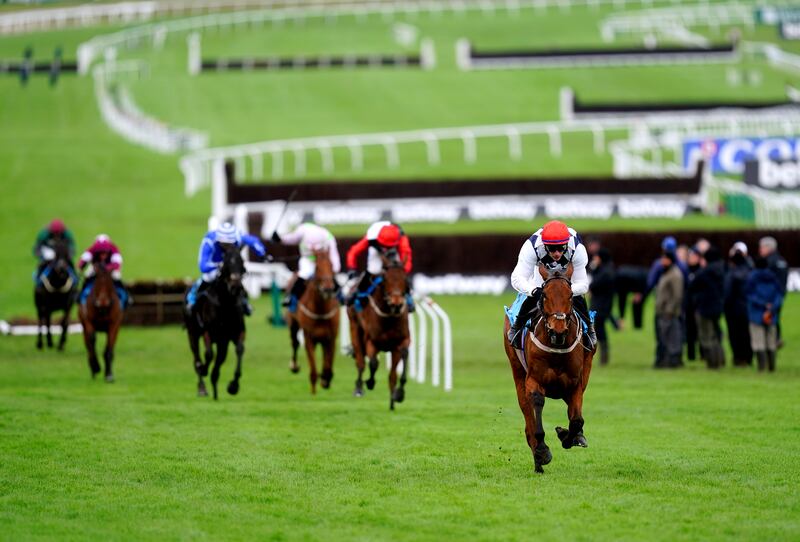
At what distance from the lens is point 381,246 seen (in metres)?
14.5

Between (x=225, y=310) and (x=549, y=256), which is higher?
(x=549, y=256)

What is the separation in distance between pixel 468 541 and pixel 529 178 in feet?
87.8

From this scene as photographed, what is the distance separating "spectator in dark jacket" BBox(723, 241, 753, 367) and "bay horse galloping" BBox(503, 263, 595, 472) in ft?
28.8

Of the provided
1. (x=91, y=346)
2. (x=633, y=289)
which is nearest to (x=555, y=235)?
(x=91, y=346)

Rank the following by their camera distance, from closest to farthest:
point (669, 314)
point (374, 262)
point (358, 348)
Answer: point (374, 262)
point (358, 348)
point (669, 314)

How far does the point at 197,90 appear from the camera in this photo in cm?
5728

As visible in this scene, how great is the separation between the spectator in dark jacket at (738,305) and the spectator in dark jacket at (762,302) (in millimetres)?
350

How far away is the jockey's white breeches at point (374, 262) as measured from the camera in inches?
583

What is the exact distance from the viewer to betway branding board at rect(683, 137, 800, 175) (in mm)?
39188

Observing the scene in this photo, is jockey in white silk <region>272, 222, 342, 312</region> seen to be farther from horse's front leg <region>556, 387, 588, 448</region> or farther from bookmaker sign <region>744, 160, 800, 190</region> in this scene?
bookmaker sign <region>744, 160, 800, 190</region>

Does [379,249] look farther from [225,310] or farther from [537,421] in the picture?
[537,421]

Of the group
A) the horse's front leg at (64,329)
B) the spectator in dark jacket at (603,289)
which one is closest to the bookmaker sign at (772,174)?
the spectator in dark jacket at (603,289)

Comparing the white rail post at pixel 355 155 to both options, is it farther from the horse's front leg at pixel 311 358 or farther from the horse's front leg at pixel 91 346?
the horse's front leg at pixel 311 358

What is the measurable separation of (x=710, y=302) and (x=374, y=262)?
5.75 metres
